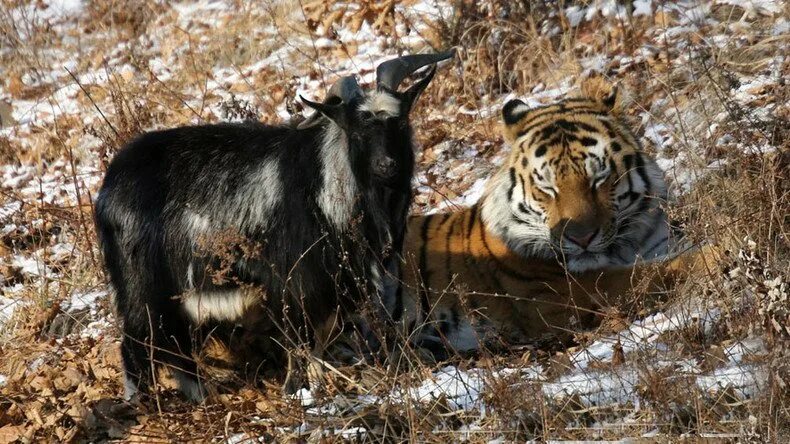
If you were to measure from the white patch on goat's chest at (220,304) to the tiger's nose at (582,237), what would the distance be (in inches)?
69.6

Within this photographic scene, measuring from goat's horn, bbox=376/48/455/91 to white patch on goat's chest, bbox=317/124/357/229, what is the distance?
355mm

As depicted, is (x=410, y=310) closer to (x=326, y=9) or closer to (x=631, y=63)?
(x=631, y=63)

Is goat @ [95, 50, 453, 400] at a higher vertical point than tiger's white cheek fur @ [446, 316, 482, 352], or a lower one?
higher

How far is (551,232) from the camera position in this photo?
5.79 metres

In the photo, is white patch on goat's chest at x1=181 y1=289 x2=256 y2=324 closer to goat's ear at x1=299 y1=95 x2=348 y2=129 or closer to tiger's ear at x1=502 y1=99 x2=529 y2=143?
goat's ear at x1=299 y1=95 x2=348 y2=129

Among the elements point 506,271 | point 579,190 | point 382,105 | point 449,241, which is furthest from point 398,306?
point 382,105

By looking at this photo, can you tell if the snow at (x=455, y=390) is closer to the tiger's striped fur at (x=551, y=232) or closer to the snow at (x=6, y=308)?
the tiger's striped fur at (x=551, y=232)

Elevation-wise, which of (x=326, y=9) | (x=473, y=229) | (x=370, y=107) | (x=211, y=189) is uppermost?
(x=326, y=9)

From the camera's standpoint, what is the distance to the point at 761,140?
20.1 ft

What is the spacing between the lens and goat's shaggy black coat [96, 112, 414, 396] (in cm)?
529

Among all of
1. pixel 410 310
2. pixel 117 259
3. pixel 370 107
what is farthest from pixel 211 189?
pixel 410 310

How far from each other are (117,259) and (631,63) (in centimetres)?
422

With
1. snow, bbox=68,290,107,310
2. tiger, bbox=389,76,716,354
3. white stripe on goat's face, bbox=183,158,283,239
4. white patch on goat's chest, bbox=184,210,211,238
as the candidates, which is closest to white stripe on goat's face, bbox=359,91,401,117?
white stripe on goat's face, bbox=183,158,283,239

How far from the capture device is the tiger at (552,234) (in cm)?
570
